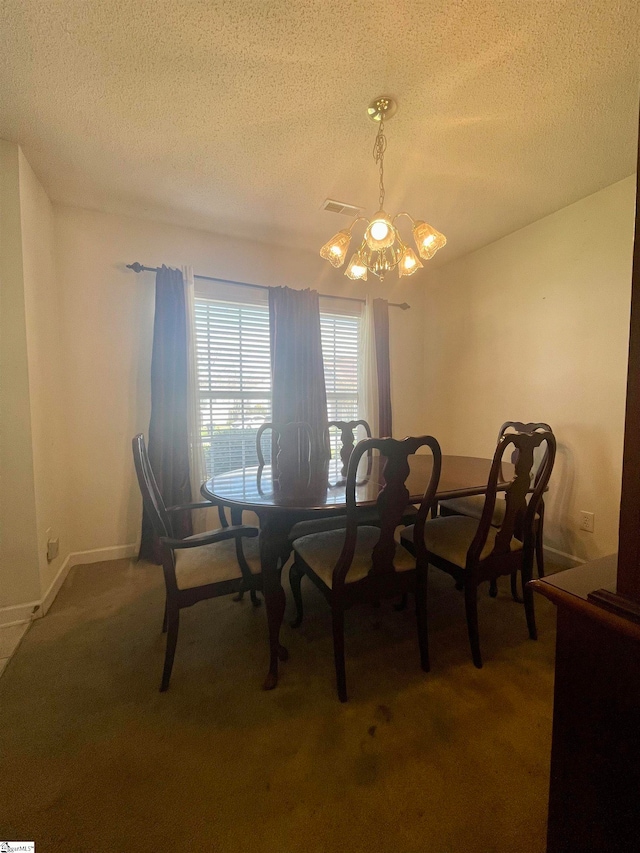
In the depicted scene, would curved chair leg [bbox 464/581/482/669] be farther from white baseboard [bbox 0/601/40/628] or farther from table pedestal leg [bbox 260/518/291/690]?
white baseboard [bbox 0/601/40/628]

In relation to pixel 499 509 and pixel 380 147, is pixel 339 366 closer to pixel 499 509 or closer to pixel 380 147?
pixel 380 147

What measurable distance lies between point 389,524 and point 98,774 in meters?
1.22

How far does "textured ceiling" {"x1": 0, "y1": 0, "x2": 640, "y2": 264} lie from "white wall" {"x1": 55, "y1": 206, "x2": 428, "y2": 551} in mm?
238

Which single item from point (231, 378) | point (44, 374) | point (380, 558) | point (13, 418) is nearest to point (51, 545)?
point (13, 418)

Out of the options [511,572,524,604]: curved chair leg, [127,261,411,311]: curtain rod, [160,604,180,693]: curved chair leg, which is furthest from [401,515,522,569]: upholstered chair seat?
[127,261,411,311]: curtain rod

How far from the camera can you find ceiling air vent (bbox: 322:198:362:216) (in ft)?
7.46

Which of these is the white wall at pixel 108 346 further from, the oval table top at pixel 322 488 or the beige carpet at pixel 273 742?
the oval table top at pixel 322 488

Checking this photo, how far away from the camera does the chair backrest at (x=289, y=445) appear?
2.13m

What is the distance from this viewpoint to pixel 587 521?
225 cm

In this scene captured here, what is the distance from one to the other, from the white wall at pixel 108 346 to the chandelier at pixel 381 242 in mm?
982

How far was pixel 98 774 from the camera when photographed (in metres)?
1.01

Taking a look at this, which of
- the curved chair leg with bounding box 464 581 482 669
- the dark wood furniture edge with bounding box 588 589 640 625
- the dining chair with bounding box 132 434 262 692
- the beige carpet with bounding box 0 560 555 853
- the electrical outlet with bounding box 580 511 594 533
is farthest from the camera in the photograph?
the electrical outlet with bounding box 580 511 594 533

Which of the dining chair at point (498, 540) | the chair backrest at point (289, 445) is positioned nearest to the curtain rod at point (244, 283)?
the chair backrest at point (289, 445)

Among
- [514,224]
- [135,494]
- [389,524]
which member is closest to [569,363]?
[514,224]
